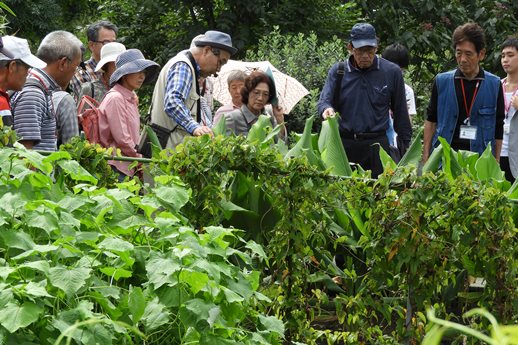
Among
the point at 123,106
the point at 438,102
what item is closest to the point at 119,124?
the point at 123,106

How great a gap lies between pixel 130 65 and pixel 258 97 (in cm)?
90

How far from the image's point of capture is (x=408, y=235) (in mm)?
4359

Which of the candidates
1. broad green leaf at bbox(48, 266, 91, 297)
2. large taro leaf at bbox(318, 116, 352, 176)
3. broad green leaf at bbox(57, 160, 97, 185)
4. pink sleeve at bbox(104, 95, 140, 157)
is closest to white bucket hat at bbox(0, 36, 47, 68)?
pink sleeve at bbox(104, 95, 140, 157)

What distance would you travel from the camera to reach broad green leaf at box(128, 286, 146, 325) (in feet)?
8.57

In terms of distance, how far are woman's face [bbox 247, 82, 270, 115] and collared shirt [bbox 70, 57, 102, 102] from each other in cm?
115

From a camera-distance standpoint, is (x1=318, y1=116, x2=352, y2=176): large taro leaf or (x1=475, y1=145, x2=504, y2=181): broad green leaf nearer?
(x1=475, y1=145, x2=504, y2=181): broad green leaf

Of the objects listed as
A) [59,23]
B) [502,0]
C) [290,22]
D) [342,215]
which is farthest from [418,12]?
[342,215]

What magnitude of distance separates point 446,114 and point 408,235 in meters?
3.28

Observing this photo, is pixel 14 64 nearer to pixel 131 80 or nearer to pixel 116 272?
pixel 131 80

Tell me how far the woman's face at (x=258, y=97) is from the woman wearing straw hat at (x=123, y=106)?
0.67 metres

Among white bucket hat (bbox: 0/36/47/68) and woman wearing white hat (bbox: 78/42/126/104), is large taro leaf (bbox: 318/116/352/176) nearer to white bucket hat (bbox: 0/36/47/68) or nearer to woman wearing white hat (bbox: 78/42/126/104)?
white bucket hat (bbox: 0/36/47/68)

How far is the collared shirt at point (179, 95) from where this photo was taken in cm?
685

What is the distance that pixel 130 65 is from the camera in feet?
23.1

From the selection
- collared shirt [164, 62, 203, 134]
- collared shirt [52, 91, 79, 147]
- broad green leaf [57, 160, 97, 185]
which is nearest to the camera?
broad green leaf [57, 160, 97, 185]
